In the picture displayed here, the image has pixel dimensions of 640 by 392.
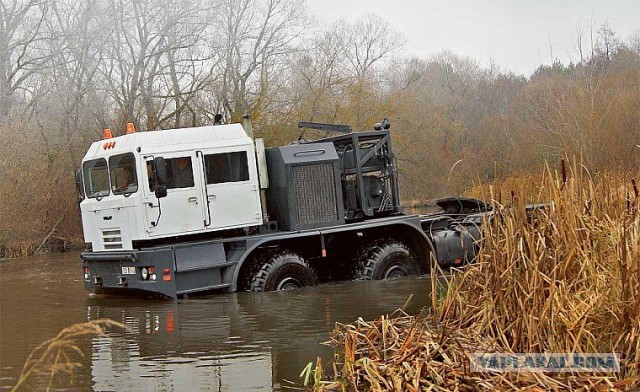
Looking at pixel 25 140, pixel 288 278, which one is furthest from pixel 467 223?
pixel 25 140

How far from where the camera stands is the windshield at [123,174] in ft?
39.6

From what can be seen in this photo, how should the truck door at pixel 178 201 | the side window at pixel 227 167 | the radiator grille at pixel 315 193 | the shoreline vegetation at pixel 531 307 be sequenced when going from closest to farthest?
the shoreline vegetation at pixel 531 307
the truck door at pixel 178 201
the side window at pixel 227 167
the radiator grille at pixel 315 193

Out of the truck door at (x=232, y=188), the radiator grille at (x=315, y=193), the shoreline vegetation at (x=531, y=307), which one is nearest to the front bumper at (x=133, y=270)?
the truck door at (x=232, y=188)

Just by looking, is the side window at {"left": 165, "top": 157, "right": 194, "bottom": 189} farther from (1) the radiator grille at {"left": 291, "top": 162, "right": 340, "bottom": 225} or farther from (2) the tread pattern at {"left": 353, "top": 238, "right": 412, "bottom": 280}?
(2) the tread pattern at {"left": 353, "top": 238, "right": 412, "bottom": 280}

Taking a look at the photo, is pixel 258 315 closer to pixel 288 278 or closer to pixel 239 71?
pixel 288 278

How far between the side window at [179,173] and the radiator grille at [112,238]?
1.01m

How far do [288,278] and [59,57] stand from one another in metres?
21.7

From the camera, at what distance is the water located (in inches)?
301

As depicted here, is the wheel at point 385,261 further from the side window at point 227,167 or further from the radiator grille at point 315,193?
the side window at point 227,167

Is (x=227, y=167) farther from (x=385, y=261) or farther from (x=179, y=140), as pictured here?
(x=385, y=261)

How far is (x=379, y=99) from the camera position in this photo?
128 feet

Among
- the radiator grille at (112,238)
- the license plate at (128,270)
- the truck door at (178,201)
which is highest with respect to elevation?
the truck door at (178,201)

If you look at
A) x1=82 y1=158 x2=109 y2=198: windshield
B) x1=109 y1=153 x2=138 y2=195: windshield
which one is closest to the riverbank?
x1=82 y1=158 x2=109 y2=198: windshield

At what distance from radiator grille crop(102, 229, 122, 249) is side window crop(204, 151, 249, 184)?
148 centimetres
